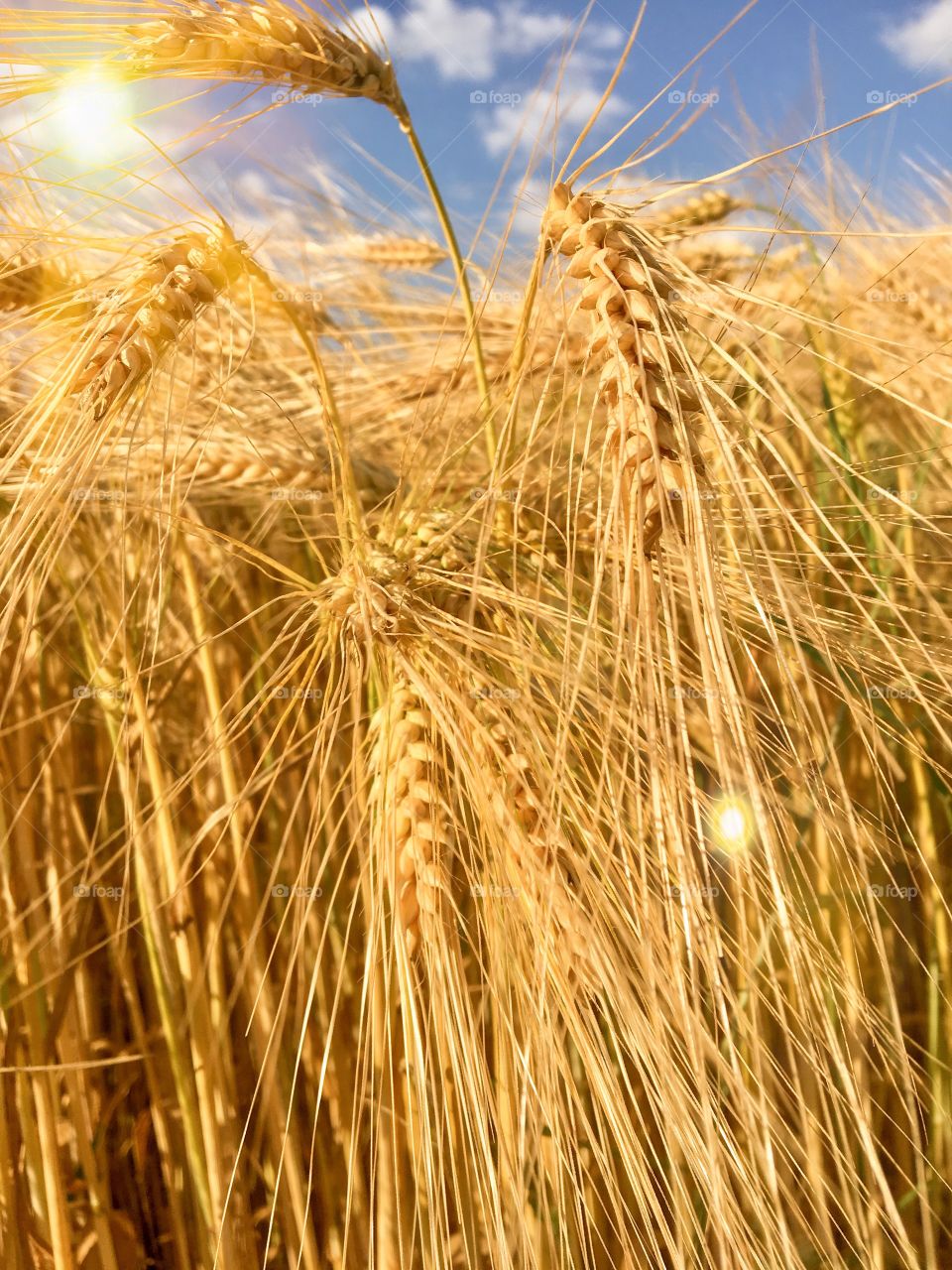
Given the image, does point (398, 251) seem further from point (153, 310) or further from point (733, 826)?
point (733, 826)

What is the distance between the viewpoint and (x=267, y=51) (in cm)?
Result: 64

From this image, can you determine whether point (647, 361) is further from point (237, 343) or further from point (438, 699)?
point (237, 343)

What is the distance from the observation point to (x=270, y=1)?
2.19ft

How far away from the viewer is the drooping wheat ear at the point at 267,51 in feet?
1.93

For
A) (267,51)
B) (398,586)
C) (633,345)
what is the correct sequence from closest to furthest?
(633,345) → (398,586) → (267,51)

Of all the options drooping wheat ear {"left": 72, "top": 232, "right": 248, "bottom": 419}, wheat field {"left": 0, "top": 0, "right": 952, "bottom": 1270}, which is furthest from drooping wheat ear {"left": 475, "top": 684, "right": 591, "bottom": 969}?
drooping wheat ear {"left": 72, "top": 232, "right": 248, "bottom": 419}

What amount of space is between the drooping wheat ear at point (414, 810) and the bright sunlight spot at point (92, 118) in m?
0.42

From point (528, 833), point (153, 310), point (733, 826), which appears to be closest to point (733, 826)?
point (733, 826)

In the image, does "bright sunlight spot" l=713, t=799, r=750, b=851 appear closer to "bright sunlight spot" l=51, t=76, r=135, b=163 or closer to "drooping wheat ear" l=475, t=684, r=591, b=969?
"drooping wheat ear" l=475, t=684, r=591, b=969

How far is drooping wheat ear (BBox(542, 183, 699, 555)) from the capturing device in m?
0.40

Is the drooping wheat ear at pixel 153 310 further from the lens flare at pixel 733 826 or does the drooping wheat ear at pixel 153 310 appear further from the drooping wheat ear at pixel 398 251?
the drooping wheat ear at pixel 398 251

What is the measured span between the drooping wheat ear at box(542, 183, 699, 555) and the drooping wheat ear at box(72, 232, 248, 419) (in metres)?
0.22

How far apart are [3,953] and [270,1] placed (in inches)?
29.8

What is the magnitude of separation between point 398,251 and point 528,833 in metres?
1.06
